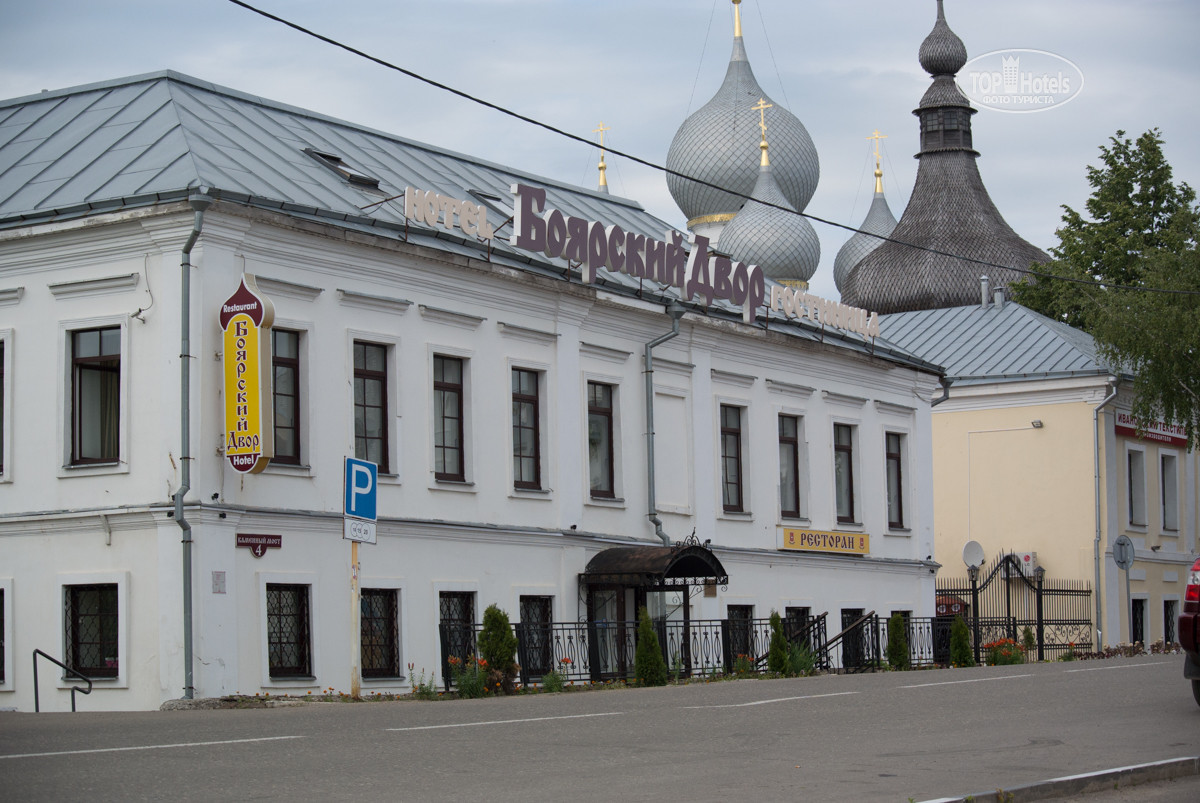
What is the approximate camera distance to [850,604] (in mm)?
32812

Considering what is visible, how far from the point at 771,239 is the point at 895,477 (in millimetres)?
26872

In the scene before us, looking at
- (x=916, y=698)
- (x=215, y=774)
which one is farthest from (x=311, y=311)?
(x=215, y=774)

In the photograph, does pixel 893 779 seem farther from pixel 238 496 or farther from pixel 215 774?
pixel 238 496

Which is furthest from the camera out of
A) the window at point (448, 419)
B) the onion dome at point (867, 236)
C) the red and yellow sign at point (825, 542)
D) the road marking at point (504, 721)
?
the onion dome at point (867, 236)

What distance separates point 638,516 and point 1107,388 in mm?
16094

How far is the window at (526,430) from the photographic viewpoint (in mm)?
25531

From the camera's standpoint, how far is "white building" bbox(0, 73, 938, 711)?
66.9ft

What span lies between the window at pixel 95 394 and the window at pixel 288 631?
2.75m

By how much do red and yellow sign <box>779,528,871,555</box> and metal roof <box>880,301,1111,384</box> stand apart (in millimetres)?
7629

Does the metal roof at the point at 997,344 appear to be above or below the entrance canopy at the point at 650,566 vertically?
above

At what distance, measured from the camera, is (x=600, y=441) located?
90.3 feet

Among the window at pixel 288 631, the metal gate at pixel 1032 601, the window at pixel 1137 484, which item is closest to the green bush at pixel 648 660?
the window at pixel 288 631

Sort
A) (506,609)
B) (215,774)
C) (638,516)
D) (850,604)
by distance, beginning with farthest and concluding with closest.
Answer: (850,604) → (638,516) → (506,609) → (215,774)

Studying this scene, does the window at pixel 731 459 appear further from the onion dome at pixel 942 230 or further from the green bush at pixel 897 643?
the onion dome at pixel 942 230
